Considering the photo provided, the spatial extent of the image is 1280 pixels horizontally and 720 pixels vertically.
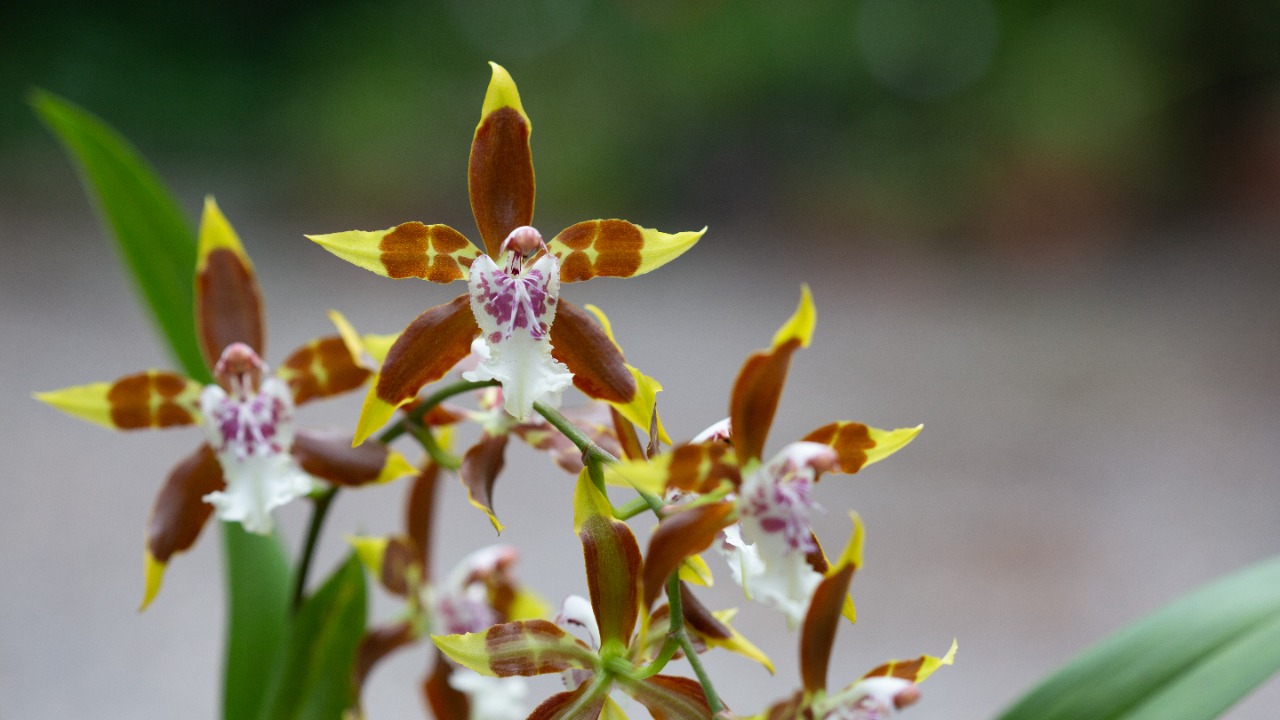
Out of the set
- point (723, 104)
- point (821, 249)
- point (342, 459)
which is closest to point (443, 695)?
point (342, 459)

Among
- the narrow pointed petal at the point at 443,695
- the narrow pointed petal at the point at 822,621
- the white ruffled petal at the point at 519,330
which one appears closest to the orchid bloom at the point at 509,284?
the white ruffled petal at the point at 519,330

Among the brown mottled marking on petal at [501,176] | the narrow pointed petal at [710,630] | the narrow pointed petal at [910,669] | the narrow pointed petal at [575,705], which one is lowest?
the narrow pointed petal at [575,705]

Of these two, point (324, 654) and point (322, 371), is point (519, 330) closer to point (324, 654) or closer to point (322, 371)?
point (322, 371)

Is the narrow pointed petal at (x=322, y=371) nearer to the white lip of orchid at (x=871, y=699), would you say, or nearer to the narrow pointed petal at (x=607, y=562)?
the narrow pointed petal at (x=607, y=562)

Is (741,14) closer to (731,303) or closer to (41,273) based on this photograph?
(731,303)

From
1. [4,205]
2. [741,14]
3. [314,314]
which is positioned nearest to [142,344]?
[314,314]
